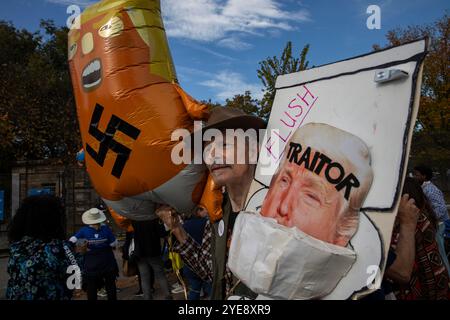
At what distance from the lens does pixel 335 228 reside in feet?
4.25

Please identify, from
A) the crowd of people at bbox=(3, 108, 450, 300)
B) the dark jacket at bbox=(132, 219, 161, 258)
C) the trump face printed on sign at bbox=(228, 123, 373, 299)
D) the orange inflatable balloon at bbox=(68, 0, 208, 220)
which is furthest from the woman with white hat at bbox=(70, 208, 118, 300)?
the trump face printed on sign at bbox=(228, 123, 373, 299)

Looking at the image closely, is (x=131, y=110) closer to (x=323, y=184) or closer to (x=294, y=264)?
(x=323, y=184)

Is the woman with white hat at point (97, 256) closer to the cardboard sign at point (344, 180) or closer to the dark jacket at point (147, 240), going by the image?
the dark jacket at point (147, 240)

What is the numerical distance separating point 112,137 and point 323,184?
1.15 metres

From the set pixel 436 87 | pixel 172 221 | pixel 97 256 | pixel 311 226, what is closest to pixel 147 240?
pixel 97 256

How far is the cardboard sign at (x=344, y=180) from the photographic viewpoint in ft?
3.90

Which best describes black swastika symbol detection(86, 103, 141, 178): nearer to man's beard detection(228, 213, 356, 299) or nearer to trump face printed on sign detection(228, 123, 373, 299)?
trump face printed on sign detection(228, 123, 373, 299)

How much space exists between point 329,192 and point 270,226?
0.24m

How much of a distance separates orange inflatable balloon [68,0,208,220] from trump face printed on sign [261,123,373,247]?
636 mm

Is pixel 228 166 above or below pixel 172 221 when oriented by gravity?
above

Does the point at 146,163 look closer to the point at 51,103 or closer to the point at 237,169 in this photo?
the point at 237,169

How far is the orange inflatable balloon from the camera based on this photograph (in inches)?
77.5

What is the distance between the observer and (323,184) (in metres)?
1.37
